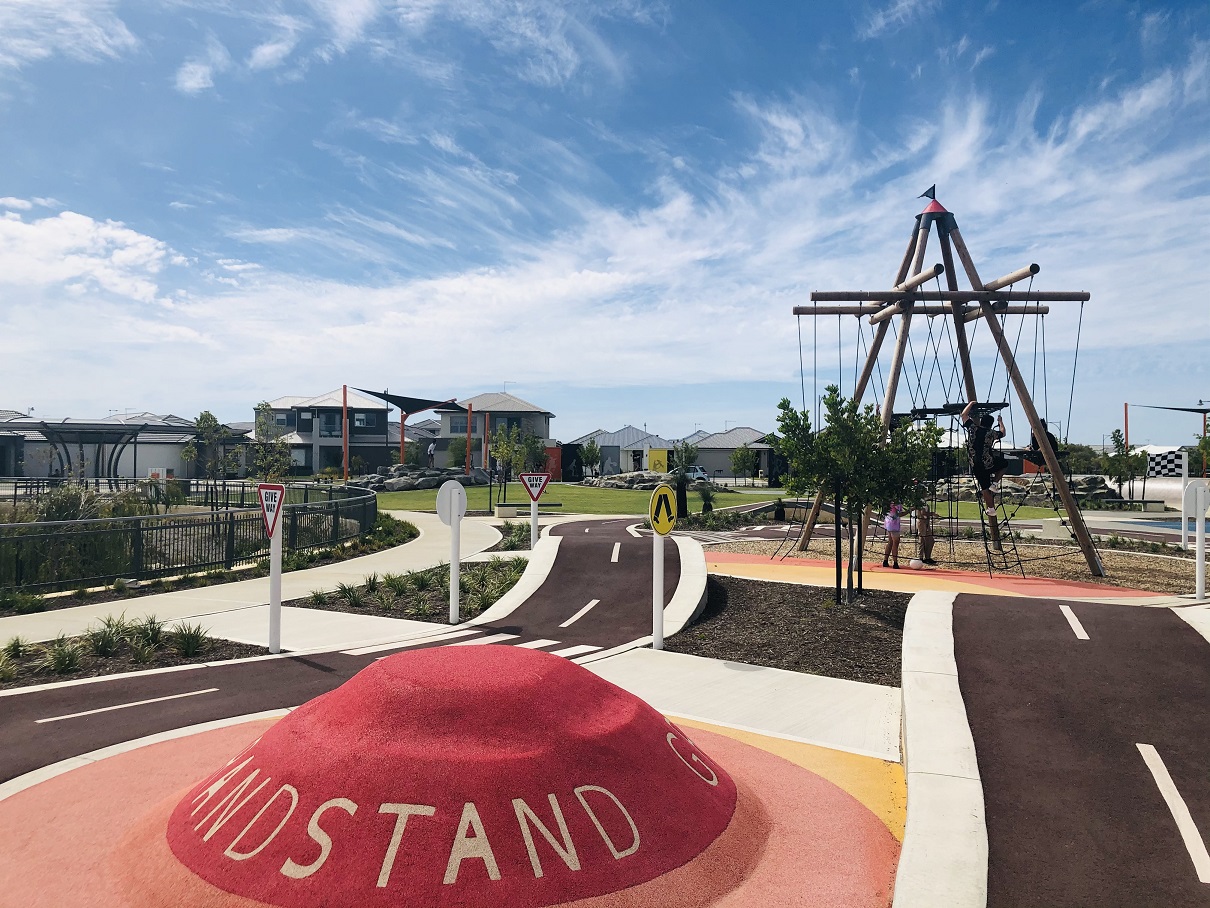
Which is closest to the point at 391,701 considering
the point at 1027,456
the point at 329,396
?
the point at 1027,456

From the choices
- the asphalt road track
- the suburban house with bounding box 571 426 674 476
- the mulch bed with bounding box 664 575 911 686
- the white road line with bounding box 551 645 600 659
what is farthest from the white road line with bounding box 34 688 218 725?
the suburban house with bounding box 571 426 674 476

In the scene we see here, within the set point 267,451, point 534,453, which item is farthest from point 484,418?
point 267,451

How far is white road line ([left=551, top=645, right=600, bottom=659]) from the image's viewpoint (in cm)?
1098

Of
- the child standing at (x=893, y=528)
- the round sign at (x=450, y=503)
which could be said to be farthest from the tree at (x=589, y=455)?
the round sign at (x=450, y=503)

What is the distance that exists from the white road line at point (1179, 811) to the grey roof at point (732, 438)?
285 feet

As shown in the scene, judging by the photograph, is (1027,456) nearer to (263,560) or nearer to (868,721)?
(868,721)

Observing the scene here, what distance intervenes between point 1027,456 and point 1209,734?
13518 mm

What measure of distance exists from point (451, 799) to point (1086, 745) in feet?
16.7

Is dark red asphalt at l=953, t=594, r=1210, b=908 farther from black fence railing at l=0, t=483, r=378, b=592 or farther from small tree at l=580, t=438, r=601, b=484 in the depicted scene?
small tree at l=580, t=438, r=601, b=484

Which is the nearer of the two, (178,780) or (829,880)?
(829,880)

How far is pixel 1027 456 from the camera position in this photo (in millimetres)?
18656

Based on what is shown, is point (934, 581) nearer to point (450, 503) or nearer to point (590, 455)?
point (450, 503)

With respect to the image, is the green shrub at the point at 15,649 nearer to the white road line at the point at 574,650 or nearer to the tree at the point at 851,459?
the white road line at the point at 574,650

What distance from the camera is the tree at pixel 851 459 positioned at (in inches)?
539
